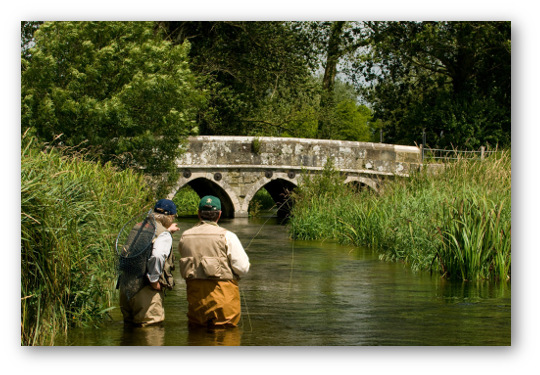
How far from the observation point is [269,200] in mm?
29016

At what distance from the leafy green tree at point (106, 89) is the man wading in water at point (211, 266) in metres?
6.28

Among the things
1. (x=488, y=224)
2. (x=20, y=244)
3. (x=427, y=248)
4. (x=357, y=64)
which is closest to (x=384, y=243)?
(x=427, y=248)

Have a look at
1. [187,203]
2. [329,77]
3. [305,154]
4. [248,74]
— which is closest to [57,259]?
[329,77]

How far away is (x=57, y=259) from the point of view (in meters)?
6.76

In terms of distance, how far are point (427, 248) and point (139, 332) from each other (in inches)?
220

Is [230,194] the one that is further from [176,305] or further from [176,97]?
[176,305]

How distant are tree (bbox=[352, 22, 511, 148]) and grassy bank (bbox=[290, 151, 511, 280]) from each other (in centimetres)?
221

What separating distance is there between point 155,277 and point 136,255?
26 centimetres

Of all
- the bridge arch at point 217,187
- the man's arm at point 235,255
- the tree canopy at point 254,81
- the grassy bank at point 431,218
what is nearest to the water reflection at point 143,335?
the man's arm at point 235,255

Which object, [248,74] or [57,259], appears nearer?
[57,259]

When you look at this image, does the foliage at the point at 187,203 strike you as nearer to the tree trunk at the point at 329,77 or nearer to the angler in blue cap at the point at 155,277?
the tree trunk at the point at 329,77

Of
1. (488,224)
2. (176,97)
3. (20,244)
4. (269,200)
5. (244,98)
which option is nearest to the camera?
(20,244)

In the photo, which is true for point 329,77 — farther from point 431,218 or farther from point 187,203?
point 431,218

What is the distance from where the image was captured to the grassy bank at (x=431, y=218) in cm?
1002
